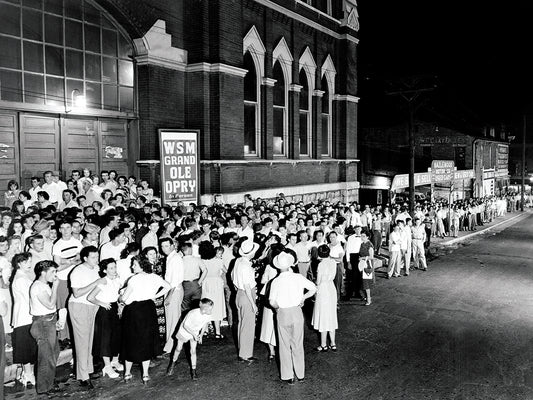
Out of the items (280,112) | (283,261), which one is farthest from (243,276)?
(280,112)

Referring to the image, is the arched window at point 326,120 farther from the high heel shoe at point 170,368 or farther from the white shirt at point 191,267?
the high heel shoe at point 170,368

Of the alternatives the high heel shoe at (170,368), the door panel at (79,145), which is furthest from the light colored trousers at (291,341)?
the door panel at (79,145)

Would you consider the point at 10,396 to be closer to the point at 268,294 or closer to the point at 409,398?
the point at 268,294

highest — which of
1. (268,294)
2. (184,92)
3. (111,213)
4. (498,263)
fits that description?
(184,92)

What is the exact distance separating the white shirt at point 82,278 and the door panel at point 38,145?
8.48m

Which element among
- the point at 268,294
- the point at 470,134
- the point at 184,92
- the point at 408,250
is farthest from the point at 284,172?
the point at 470,134

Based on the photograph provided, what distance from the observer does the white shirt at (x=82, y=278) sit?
689 centimetres

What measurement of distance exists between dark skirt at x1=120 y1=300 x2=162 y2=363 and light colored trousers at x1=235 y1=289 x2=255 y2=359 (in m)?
1.62

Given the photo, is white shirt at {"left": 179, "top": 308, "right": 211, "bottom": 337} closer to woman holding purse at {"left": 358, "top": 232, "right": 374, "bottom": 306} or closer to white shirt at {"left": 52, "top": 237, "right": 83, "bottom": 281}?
white shirt at {"left": 52, "top": 237, "right": 83, "bottom": 281}

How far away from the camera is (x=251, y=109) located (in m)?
21.5

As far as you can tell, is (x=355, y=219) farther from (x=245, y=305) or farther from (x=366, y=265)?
(x=245, y=305)

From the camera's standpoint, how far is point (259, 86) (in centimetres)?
2138

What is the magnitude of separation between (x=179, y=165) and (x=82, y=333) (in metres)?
8.49

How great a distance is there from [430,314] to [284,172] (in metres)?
12.3
